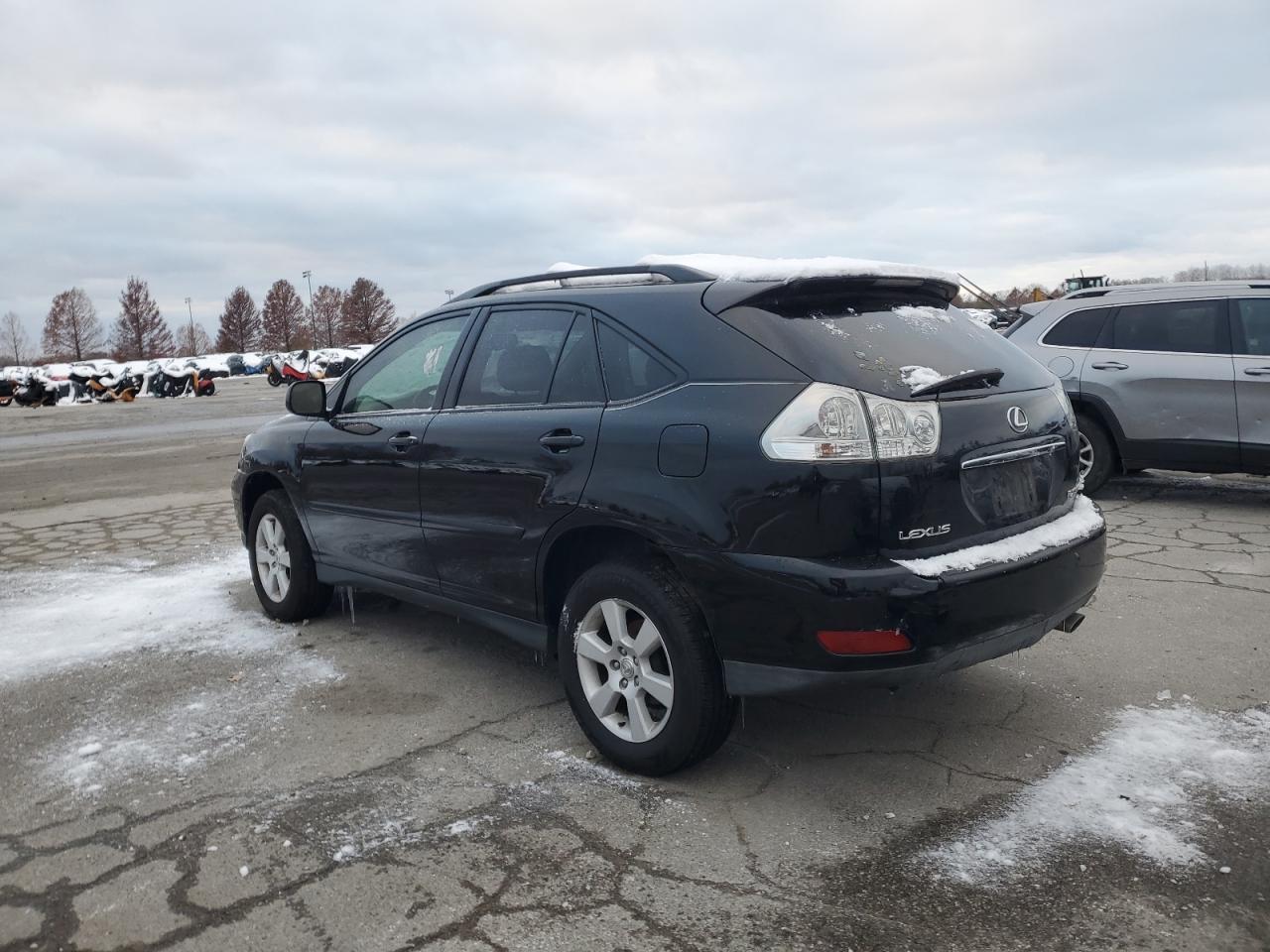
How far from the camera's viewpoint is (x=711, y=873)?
2.90 m

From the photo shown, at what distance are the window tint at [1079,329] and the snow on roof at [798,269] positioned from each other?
523cm

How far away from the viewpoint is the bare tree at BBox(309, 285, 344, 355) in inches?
4085

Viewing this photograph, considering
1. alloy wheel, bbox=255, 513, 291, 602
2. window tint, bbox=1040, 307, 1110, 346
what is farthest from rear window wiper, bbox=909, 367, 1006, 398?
window tint, bbox=1040, 307, 1110, 346

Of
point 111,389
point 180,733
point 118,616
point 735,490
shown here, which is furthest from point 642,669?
point 111,389

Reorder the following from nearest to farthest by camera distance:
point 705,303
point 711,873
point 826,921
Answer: point 826,921 < point 711,873 < point 705,303

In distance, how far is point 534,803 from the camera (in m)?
3.35

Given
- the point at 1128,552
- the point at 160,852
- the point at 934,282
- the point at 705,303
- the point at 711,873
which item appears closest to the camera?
the point at 711,873

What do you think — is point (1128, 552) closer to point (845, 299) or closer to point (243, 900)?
point (845, 299)

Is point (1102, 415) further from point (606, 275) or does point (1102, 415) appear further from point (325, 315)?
point (325, 315)

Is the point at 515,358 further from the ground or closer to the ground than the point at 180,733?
further from the ground

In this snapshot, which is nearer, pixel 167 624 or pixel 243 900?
pixel 243 900

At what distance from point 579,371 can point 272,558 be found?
103 inches

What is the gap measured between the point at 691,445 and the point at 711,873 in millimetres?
1236

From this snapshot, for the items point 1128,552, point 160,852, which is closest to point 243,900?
point 160,852
